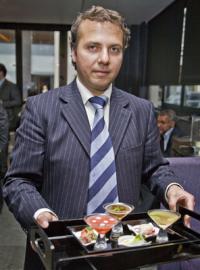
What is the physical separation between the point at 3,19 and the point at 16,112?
2722 millimetres

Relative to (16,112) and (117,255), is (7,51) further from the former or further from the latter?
(117,255)

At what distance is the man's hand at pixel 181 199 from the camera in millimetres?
1058

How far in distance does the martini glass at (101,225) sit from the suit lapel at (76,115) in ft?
0.99

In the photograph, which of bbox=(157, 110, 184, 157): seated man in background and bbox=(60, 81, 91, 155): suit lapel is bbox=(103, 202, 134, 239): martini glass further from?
bbox=(157, 110, 184, 157): seated man in background

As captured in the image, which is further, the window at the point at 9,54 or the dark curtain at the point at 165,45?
the window at the point at 9,54

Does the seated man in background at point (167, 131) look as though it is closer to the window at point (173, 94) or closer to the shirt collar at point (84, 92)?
the window at point (173, 94)

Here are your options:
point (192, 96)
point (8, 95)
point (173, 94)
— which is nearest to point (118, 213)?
point (192, 96)

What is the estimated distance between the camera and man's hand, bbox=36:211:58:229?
34.7 inches

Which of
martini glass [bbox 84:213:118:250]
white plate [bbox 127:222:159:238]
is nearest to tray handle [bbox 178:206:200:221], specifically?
white plate [bbox 127:222:159:238]

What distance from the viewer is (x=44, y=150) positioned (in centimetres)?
115

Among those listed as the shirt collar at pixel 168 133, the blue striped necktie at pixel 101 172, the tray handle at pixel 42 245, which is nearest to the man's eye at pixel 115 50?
the blue striped necktie at pixel 101 172

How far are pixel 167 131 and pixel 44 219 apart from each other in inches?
134

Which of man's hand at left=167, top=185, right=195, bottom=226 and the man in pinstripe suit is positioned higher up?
the man in pinstripe suit

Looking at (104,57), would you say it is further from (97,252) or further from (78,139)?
(97,252)
